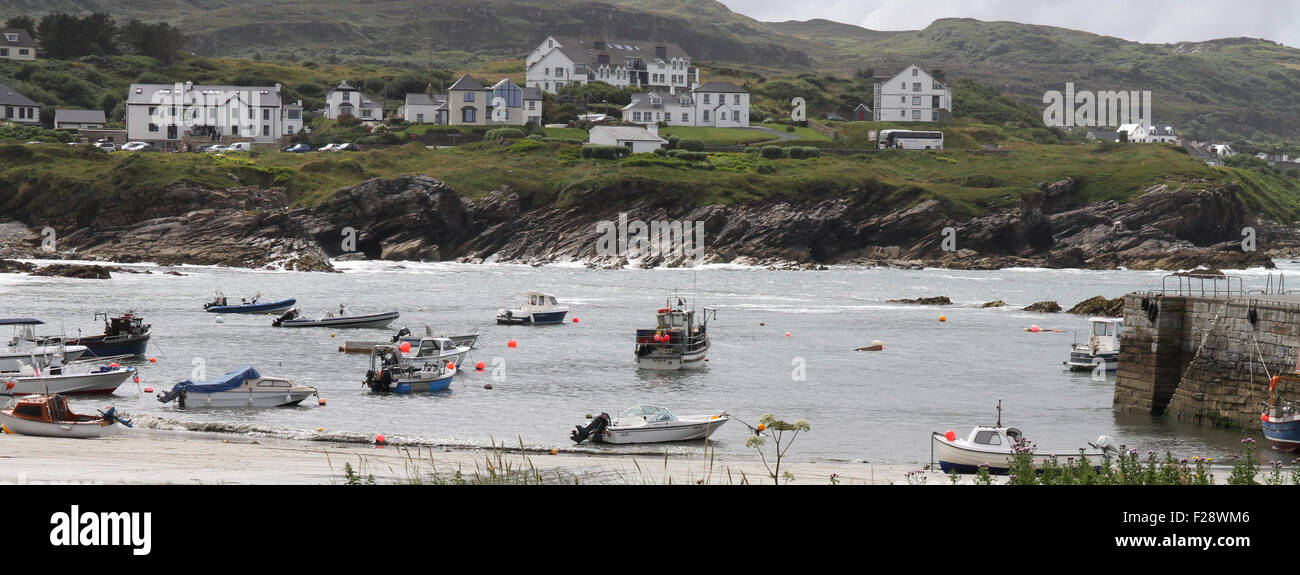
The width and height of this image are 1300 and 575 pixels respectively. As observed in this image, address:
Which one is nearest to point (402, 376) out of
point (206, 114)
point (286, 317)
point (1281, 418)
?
point (286, 317)

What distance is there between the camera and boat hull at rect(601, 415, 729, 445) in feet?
98.2

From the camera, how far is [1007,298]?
8131 centimetres

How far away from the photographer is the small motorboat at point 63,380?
3462cm

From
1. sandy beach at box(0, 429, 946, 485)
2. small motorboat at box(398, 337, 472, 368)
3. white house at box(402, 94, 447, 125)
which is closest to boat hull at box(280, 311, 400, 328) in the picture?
small motorboat at box(398, 337, 472, 368)

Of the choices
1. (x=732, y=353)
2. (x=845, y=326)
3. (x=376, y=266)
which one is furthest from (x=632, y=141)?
(x=732, y=353)

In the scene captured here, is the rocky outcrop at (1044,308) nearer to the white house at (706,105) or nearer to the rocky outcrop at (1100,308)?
the rocky outcrop at (1100,308)

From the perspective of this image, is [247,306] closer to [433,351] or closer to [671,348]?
[433,351]

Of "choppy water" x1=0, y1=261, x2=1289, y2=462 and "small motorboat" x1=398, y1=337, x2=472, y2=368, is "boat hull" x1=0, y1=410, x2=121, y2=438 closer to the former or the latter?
"choppy water" x1=0, y1=261, x2=1289, y2=462

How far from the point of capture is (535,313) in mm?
62875

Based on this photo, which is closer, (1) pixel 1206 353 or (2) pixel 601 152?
(1) pixel 1206 353

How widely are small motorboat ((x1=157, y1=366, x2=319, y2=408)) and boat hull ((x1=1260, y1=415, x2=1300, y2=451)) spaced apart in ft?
87.3

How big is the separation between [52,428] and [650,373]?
2216cm
